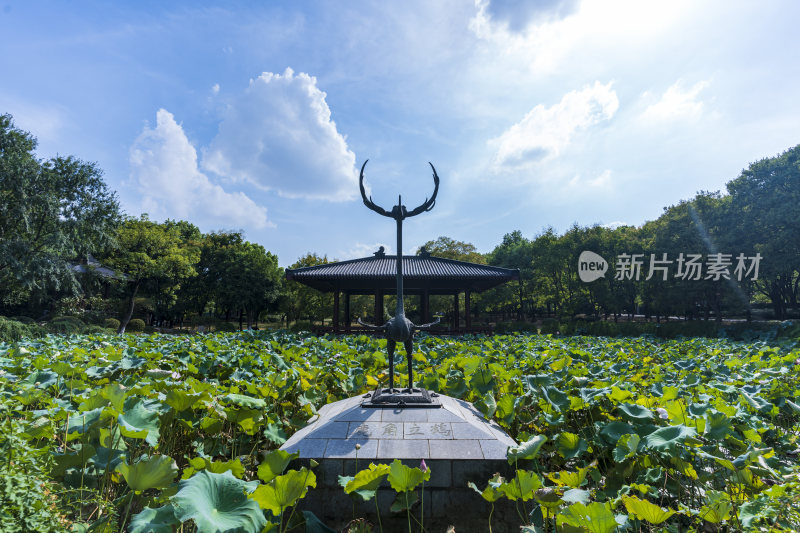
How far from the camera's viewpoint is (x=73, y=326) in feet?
53.5

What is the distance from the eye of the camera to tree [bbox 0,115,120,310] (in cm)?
1819

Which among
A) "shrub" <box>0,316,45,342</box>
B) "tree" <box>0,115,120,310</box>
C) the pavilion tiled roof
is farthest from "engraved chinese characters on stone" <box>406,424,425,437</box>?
"tree" <box>0,115,120,310</box>

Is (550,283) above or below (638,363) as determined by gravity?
above

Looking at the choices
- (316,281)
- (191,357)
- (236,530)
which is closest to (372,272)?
(316,281)

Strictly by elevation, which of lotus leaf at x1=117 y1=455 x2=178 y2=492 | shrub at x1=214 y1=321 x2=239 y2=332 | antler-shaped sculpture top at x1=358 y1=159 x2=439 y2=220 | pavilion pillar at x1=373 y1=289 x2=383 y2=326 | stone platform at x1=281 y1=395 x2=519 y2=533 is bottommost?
shrub at x1=214 y1=321 x2=239 y2=332

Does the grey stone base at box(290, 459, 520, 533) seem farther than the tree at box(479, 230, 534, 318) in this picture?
No

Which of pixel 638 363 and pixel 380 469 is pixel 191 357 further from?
pixel 638 363

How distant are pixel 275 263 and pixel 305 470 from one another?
113 feet

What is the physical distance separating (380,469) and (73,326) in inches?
784

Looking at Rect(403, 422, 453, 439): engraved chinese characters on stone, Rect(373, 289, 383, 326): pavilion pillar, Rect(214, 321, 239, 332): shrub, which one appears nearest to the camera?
Rect(403, 422, 453, 439): engraved chinese characters on stone

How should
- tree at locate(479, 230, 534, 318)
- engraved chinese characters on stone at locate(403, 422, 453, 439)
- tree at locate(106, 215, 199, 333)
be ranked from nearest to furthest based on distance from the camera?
engraved chinese characters on stone at locate(403, 422, 453, 439)
tree at locate(106, 215, 199, 333)
tree at locate(479, 230, 534, 318)

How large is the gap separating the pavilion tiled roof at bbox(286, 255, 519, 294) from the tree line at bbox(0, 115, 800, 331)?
574cm

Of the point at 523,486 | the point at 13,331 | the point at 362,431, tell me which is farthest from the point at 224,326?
the point at 523,486

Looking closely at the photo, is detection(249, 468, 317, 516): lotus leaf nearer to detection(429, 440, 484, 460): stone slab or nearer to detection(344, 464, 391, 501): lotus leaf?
detection(344, 464, 391, 501): lotus leaf
